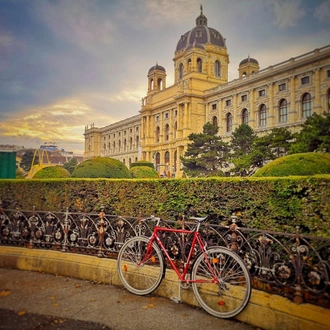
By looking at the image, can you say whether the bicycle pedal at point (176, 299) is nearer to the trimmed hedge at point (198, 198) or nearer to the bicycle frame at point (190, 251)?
the bicycle frame at point (190, 251)

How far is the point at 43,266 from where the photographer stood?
493 centimetres

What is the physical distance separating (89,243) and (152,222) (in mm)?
1096

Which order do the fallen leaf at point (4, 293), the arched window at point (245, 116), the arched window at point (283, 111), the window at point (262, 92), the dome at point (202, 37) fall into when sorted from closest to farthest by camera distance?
the fallen leaf at point (4, 293), the arched window at point (283, 111), the window at point (262, 92), the arched window at point (245, 116), the dome at point (202, 37)

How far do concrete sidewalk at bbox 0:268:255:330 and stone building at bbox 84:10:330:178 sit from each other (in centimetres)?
1967

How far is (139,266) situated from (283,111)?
40872mm

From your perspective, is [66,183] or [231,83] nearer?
[66,183]

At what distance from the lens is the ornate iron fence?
9.98 feet

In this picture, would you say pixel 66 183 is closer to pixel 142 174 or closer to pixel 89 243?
pixel 89 243

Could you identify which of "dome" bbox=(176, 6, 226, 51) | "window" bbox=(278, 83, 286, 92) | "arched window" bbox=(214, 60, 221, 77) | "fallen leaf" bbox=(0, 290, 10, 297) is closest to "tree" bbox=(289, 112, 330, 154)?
"window" bbox=(278, 83, 286, 92)

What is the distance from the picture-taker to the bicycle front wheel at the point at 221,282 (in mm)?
3246

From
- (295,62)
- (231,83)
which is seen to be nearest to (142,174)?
(295,62)

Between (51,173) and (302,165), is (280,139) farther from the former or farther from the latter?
(302,165)

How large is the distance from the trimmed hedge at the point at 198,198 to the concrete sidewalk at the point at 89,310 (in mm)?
1217

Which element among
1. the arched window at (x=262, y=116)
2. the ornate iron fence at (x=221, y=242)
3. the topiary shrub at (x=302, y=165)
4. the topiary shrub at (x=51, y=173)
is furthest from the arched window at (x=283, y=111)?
the ornate iron fence at (x=221, y=242)
